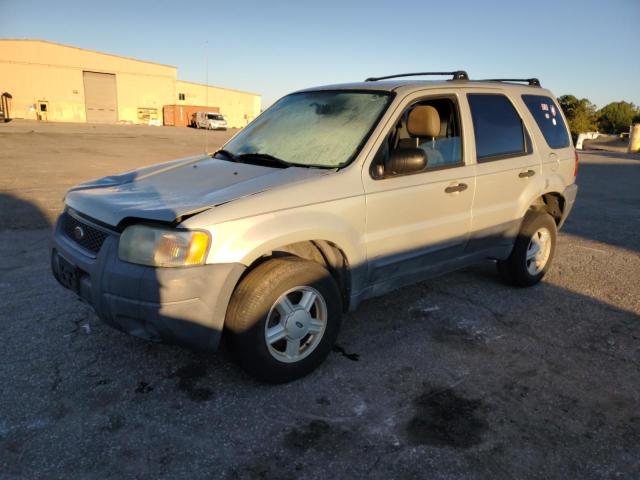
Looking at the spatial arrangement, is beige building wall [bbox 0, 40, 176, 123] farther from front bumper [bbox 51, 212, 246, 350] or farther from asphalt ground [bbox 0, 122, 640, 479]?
front bumper [bbox 51, 212, 246, 350]

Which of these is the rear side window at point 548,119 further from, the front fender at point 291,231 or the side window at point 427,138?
the front fender at point 291,231

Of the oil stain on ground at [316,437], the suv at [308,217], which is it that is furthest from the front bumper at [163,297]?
the oil stain on ground at [316,437]

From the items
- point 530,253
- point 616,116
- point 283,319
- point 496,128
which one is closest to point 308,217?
point 283,319

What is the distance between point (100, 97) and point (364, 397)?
64.2 m

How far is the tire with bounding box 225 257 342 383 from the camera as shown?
2.71 m

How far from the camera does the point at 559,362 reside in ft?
11.0

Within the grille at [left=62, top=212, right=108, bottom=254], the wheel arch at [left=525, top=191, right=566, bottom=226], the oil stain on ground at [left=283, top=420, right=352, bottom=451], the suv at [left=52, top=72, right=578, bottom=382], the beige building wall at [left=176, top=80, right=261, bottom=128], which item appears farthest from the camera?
the beige building wall at [left=176, top=80, right=261, bottom=128]

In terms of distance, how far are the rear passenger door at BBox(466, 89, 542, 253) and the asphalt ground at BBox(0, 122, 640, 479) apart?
703mm

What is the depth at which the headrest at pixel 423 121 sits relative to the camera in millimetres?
3588

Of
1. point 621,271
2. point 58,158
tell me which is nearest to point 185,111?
point 58,158

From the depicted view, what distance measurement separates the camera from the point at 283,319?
291 cm

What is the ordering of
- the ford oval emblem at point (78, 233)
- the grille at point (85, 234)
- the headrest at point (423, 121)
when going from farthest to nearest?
the headrest at point (423, 121) < the ford oval emblem at point (78, 233) < the grille at point (85, 234)

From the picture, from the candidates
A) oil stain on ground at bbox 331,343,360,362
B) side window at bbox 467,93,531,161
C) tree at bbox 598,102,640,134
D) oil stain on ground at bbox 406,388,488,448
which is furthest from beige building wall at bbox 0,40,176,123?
oil stain on ground at bbox 406,388,488,448

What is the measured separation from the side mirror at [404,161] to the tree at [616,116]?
54650 mm
